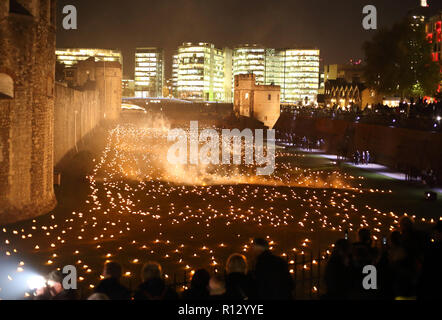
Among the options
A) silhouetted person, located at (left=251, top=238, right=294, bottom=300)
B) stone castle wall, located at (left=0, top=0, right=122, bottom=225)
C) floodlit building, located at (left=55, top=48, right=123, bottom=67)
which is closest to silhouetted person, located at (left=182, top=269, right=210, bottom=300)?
silhouetted person, located at (left=251, top=238, right=294, bottom=300)

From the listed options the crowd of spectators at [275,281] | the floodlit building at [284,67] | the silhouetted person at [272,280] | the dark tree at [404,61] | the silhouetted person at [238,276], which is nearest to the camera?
the crowd of spectators at [275,281]

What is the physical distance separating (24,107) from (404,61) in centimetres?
4284

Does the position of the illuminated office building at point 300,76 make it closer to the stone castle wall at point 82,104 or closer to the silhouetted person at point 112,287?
the stone castle wall at point 82,104

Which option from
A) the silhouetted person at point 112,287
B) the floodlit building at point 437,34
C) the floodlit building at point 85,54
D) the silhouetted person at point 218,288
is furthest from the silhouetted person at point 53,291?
the floodlit building at point 85,54

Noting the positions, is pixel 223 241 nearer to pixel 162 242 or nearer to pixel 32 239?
pixel 162 242

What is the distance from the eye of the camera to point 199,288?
560 centimetres

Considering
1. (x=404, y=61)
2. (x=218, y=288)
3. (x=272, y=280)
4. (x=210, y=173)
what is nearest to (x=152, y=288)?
(x=218, y=288)

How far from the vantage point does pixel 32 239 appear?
43.3 ft

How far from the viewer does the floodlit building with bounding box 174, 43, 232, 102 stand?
176 m

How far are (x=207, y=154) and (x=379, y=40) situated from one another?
25642mm

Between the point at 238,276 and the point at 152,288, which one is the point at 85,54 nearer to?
the point at 238,276

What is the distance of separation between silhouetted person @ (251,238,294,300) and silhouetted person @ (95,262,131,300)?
56.4 inches

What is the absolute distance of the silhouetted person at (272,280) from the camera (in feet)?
19.2

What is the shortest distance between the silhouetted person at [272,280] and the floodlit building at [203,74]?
16713 cm
